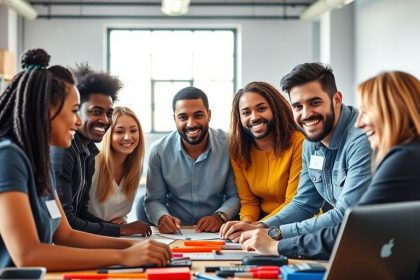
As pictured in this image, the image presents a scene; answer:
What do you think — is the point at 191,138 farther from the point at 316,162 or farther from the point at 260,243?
the point at 260,243

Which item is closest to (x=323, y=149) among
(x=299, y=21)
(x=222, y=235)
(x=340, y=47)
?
(x=222, y=235)

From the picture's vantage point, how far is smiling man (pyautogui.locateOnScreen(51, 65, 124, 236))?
249 cm

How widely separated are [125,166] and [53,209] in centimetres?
108

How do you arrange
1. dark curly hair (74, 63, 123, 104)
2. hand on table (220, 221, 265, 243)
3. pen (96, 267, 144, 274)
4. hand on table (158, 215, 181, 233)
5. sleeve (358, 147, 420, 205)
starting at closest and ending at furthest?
sleeve (358, 147, 420, 205) → pen (96, 267, 144, 274) → hand on table (220, 221, 265, 243) → hand on table (158, 215, 181, 233) → dark curly hair (74, 63, 123, 104)

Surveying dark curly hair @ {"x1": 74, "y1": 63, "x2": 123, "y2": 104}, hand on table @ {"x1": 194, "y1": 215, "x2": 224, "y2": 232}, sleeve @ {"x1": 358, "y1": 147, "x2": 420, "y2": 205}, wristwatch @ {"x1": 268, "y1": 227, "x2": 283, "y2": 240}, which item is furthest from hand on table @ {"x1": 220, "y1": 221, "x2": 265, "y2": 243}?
dark curly hair @ {"x1": 74, "y1": 63, "x2": 123, "y2": 104}

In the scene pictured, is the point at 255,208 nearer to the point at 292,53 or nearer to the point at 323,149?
the point at 323,149

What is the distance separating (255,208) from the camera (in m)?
2.93

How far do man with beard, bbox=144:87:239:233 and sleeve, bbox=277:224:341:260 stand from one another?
105 cm

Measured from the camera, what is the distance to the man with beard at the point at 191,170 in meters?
3.01

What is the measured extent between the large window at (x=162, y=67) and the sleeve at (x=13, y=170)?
707cm

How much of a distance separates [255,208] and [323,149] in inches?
24.0

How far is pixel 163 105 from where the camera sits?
884cm

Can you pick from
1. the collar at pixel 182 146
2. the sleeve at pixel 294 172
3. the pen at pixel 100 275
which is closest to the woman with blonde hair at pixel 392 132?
the pen at pixel 100 275

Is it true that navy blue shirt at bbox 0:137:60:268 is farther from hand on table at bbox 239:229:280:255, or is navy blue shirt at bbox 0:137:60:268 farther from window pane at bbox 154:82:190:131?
window pane at bbox 154:82:190:131
